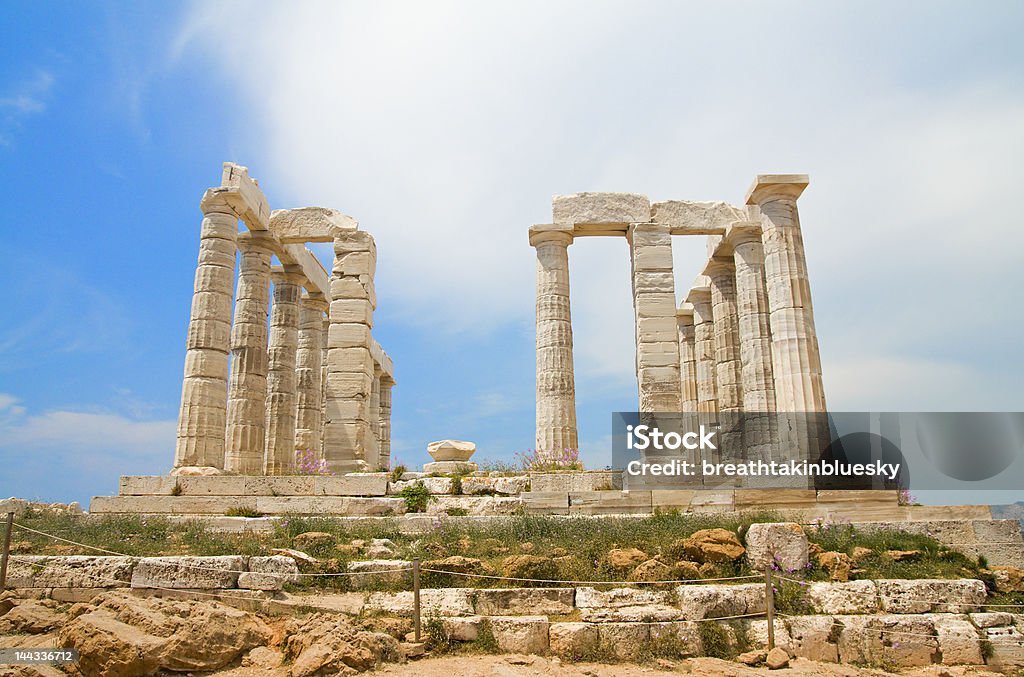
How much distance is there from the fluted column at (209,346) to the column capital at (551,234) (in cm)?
845

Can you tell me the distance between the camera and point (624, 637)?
8.52m

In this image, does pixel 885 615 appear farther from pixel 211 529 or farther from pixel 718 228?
pixel 718 228

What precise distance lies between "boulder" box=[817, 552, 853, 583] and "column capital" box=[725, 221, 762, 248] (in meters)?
12.5

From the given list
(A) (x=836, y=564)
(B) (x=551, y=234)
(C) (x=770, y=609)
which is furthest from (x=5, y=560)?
(B) (x=551, y=234)

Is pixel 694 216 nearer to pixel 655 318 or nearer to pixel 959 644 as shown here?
pixel 655 318

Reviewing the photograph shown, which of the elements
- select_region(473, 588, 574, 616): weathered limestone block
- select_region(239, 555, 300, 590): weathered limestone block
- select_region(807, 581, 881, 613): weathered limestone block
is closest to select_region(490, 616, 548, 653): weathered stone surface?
select_region(473, 588, 574, 616): weathered limestone block

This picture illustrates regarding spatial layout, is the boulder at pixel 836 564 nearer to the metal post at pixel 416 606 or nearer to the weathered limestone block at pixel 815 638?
the weathered limestone block at pixel 815 638

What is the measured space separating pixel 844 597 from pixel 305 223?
17.4 metres

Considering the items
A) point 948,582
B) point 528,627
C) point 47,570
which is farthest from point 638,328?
point 47,570

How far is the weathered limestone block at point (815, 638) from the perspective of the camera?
872 centimetres

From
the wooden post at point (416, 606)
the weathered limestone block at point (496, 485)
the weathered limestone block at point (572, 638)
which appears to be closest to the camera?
the weathered limestone block at point (572, 638)

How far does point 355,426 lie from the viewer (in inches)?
756

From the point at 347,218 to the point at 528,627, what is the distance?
1531 centimetres

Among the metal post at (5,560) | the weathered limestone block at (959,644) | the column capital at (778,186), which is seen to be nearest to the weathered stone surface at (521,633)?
the weathered limestone block at (959,644)
